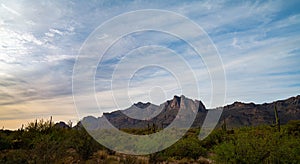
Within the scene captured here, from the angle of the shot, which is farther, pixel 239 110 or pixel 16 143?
pixel 239 110

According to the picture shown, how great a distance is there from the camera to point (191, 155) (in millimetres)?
19469

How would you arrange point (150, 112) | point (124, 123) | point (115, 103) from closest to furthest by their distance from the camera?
1. point (115, 103)
2. point (150, 112)
3. point (124, 123)

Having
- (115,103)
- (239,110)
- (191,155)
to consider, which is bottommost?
(191,155)

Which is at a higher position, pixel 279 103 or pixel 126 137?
pixel 279 103

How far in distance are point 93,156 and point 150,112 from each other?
13890 mm

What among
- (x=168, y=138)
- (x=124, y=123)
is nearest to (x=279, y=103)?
(x=124, y=123)

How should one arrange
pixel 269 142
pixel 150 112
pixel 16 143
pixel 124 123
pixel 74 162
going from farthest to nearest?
1. pixel 124 123
2. pixel 150 112
3. pixel 16 143
4. pixel 74 162
5. pixel 269 142

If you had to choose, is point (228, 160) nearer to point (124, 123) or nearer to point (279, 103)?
point (124, 123)

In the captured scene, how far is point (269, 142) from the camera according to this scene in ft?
42.8

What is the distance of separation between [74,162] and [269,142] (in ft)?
31.2

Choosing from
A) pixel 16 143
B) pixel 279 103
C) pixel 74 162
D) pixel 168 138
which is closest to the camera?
pixel 74 162

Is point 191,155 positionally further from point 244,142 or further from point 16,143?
point 16,143

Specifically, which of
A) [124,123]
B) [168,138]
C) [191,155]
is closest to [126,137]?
[168,138]

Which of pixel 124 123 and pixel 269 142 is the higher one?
pixel 124 123
